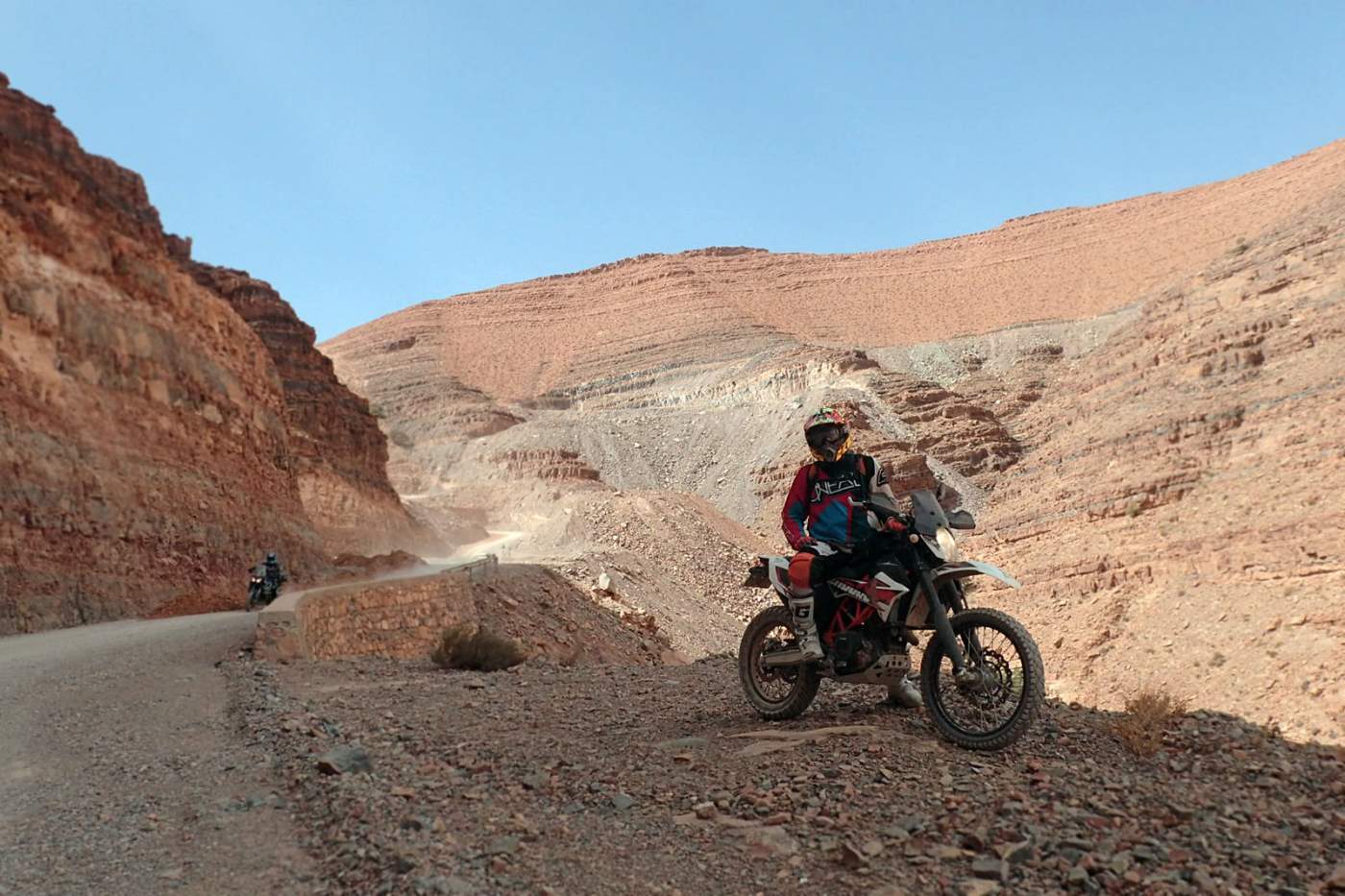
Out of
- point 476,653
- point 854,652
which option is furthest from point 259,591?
point 854,652

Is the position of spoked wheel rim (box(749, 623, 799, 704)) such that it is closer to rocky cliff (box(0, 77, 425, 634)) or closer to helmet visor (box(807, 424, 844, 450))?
helmet visor (box(807, 424, 844, 450))

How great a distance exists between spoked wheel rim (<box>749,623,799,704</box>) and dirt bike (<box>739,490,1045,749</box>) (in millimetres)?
93

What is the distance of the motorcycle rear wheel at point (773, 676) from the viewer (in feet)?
19.8

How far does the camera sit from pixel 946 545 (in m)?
5.40

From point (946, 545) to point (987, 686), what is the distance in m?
0.83

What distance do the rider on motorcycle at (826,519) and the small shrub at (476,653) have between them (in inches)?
190

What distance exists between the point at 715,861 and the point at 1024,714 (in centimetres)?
204

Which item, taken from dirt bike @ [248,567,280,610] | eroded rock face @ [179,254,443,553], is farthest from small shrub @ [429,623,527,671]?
eroded rock face @ [179,254,443,553]

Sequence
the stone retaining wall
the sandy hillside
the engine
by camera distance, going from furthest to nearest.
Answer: the sandy hillside, the stone retaining wall, the engine

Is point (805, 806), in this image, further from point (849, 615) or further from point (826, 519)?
point (826, 519)

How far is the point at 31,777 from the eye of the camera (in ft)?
17.9

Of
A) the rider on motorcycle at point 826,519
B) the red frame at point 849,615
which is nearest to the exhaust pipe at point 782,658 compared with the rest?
the rider on motorcycle at point 826,519

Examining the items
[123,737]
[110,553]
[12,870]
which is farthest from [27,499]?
[12,870]

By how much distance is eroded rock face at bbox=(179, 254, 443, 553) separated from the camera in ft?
128
